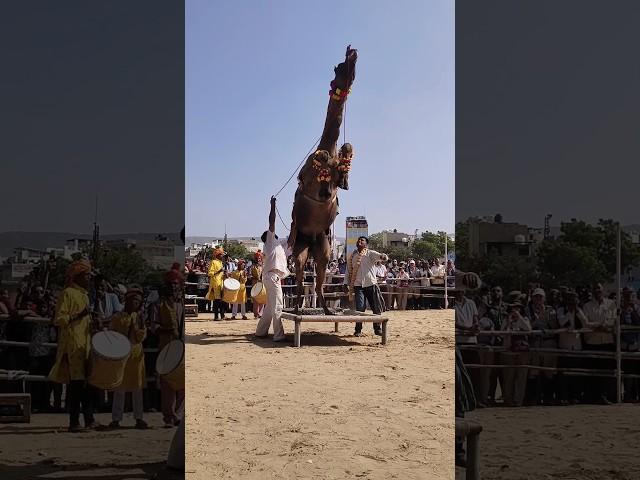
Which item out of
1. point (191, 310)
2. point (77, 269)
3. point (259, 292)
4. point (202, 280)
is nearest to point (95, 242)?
point (77, 269)

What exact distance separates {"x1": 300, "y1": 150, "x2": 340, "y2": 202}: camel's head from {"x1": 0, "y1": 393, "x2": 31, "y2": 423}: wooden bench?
5643 mm

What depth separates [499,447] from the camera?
9.04 ft

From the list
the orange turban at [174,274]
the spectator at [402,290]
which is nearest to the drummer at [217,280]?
the spectator at [402,290]

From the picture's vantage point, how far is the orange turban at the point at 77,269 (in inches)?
101

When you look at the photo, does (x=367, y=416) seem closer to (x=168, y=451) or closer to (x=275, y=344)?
(x=168, y=451)

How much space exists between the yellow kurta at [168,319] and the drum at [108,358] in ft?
0.49

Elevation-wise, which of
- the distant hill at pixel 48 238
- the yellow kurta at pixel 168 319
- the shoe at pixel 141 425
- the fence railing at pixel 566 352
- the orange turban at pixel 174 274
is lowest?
the shoe at pixel 141 425

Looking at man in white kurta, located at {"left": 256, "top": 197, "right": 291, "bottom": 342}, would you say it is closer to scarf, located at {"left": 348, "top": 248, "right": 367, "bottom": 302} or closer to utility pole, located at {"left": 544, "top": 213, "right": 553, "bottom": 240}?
scarf, located at {"left": 348, "top": 248, "right": 367, "bottom": 302}

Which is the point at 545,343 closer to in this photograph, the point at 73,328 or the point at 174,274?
the point at 174,274

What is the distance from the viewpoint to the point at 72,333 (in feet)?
8.36

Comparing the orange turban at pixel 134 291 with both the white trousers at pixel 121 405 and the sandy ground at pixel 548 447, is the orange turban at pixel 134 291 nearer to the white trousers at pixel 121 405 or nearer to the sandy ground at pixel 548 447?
the white trousers at pixel 121 405

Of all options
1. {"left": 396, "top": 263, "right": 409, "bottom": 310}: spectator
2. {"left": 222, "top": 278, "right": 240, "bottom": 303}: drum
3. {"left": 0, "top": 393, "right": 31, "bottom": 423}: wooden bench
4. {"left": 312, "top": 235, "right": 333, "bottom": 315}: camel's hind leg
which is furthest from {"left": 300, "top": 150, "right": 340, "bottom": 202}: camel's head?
{"left": 396, "top": 263, "right": 409, "bottom": 310}: spectator

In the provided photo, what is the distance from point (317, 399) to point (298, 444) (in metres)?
1.21

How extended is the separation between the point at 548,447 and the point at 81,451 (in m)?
1.90
